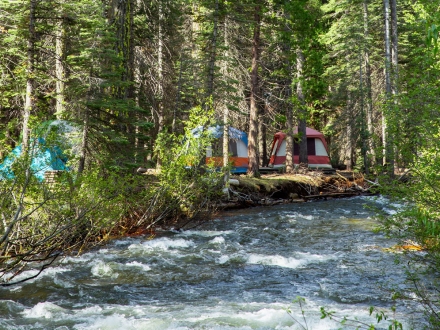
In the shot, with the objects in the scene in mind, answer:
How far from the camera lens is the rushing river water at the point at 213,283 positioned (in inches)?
247

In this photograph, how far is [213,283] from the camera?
815 centimetres

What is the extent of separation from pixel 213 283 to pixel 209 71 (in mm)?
9569

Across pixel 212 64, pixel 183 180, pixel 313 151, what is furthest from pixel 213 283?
pixel 313 151

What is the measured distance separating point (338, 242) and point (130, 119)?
600 centimetres

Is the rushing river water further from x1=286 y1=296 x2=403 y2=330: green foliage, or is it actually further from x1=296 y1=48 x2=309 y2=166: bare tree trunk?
x1=296 y1=48 x2=309 y2=166: bare tree trunk

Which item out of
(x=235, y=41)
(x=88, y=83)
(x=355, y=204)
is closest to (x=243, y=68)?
(x=235, y=41)

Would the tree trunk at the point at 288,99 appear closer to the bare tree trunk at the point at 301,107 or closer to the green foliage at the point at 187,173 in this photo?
the bare tree trunk at the point at 301,107

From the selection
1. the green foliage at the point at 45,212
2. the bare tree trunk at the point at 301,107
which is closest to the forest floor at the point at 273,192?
the bare tree trunk at the point at 301,107

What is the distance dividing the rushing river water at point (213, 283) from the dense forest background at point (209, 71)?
2203 millimetres

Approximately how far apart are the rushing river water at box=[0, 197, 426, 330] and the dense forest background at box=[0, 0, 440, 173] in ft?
7.23

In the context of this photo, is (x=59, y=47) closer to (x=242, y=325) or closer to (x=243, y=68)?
(x=243, y=68)

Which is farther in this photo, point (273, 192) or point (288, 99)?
point (288, 99)

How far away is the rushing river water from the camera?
6.28 meters

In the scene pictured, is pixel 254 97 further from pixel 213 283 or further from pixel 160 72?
pixel 213 283
